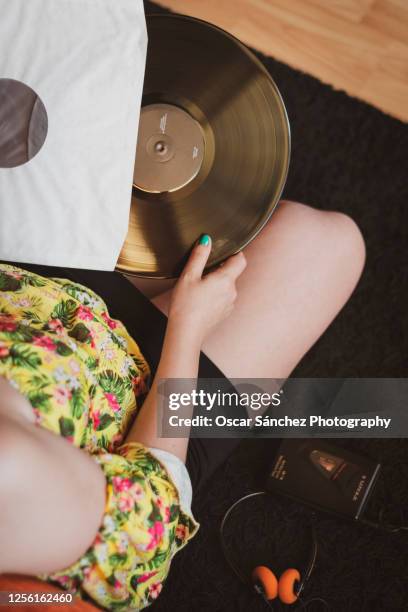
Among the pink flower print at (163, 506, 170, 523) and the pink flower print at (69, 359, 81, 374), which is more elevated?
the pink flower print at (69, 359, 81, 374)

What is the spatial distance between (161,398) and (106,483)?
15cm

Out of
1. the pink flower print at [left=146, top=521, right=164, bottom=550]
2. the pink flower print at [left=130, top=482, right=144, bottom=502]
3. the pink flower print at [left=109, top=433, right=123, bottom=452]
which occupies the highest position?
the pink flower print at [left=130, top=482, right=144, bottom=502]

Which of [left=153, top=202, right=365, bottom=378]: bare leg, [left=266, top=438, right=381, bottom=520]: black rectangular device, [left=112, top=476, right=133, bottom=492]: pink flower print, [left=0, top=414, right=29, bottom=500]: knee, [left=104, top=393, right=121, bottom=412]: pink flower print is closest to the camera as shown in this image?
[left=0, top=414, right=29, bottom=500]: knee

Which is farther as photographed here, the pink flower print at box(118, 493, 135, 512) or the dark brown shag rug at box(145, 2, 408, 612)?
the dark brown shag rug at box(145, 2, 408, 612)

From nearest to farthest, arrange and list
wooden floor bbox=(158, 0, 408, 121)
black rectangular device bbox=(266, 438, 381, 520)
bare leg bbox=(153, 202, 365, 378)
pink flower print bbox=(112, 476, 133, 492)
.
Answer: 1. pink flower print bbox=(112, 476, 133, 492)
2. bare leg bbox=(153, 202, 365, 378)
3. black rectangular device bbox=(266, 438, 381, 520)
4. wooden floor bbox=(158, 0, 408, 121)

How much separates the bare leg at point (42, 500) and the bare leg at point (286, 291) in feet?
0.91

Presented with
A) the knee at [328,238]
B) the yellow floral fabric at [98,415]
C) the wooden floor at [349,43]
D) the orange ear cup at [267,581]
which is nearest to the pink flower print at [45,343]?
the yellow floral fabric at [98,415]

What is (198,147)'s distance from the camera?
0.64 meters

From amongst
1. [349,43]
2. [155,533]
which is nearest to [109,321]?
[155,533]

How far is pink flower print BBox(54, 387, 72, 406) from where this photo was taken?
0.45 m

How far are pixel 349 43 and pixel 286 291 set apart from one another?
66cm

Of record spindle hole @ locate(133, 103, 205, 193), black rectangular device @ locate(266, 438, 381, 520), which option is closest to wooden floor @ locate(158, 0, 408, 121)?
record spindle hole @ locate(133, 103, 205, 193)

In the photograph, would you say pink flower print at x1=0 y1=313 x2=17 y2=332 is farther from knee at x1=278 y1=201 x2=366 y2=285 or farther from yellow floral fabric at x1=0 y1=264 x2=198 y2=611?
→ knee at x1=278 y1=201 x2=366 y2=285

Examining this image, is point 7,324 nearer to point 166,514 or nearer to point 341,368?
point 166,514
